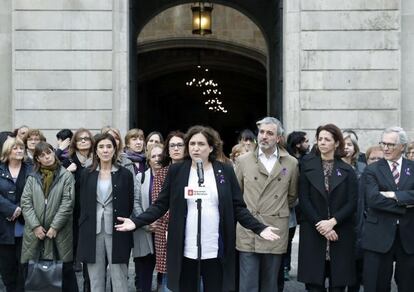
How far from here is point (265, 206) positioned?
7.85 meters

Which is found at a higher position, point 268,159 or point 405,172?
point 268,159

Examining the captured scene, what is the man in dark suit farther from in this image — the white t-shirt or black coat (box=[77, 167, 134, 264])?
black coat (box=[77, 167, 134, 264])

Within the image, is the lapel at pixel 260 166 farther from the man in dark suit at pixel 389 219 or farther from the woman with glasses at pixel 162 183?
the man in dark suit at pixel 389 219

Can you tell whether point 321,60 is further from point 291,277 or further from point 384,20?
point 291,277

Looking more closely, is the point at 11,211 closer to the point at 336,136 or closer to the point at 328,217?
the point at 328,217

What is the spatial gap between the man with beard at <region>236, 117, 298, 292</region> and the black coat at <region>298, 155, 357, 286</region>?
0.22 m

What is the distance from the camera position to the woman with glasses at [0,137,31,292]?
342 inches

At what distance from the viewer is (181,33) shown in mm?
24422

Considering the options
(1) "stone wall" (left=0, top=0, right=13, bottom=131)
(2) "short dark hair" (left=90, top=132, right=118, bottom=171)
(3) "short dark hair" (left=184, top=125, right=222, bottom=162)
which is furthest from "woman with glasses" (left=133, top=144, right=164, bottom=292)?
(1) "stone wall" (left=0, top=0, right=13, bottom=131)

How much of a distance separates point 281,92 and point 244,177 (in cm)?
640

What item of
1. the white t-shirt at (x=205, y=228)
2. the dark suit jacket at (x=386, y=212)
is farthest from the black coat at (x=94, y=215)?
the dark suit jacket at (x=386, y=212)

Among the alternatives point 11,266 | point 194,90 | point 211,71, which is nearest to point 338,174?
point 11,266

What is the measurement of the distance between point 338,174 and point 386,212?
25.7 inches

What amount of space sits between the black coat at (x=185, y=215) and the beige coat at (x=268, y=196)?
96 cm
